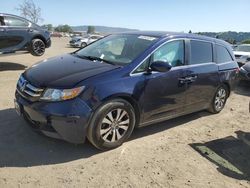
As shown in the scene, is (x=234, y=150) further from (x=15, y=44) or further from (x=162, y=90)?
(x=15, y=44)

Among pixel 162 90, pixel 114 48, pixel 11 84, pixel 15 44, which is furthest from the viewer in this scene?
pixel 15 44

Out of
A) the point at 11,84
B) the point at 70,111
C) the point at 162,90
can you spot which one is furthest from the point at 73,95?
the point at 11,84

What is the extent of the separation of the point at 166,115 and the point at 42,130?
2.05 meters

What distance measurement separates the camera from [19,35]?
10594mm

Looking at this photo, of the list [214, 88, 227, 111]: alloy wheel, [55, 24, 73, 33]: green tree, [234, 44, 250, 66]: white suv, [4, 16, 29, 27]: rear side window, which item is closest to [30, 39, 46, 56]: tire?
[4, 16, 29, 27]: rear side window

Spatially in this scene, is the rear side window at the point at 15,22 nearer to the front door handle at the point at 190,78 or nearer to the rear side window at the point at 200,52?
the rear side window at the point at 200,52

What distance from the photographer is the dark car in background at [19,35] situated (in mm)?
10266

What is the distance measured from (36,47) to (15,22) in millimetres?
1145

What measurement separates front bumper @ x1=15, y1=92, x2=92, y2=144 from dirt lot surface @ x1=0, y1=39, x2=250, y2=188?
342 millimetres

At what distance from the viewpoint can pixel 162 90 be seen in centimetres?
478

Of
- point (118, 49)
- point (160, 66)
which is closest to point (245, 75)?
point (118, 49)

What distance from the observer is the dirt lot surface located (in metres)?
3.63

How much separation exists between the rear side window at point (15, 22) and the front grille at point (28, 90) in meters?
6.76

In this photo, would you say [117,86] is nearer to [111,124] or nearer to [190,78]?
[111,124]
